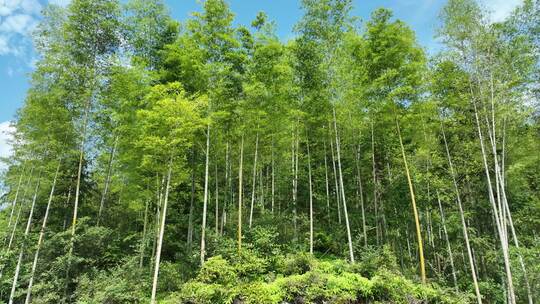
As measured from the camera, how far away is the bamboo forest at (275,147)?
30.4 feet

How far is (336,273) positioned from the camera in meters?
9.11

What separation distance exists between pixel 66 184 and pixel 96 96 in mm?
3626

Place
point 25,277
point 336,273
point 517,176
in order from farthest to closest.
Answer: point 517,176 → point 25,277 → point 336,273

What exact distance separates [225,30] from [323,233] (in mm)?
8119

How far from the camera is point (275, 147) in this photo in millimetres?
14109

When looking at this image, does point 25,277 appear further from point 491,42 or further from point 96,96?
point 491,42

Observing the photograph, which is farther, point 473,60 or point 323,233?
point 323,233

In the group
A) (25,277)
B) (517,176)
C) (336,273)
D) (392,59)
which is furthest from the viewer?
(517,176)

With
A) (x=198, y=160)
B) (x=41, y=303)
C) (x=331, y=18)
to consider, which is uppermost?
(x=331, y=18)

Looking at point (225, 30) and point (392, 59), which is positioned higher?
point (225, 30)

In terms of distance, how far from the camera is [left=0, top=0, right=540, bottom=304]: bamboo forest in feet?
30.4

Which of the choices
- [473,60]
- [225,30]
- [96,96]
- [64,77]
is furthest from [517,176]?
[64,77]

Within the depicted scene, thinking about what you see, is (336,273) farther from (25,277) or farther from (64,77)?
(64,77)

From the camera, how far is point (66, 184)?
12703 millimetres
